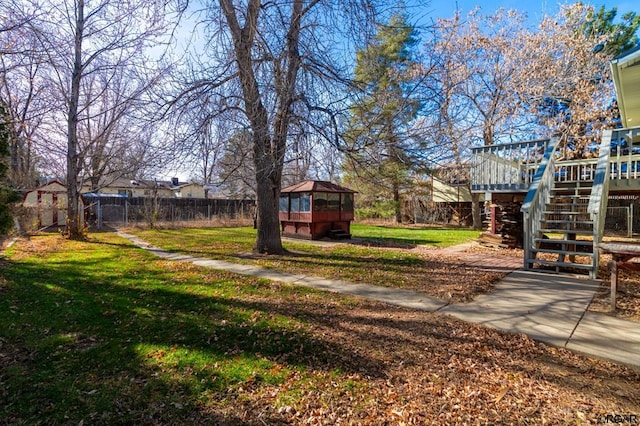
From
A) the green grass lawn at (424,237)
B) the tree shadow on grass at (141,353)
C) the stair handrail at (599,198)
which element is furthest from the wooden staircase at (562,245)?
the tree shadow on grass at (141,353)

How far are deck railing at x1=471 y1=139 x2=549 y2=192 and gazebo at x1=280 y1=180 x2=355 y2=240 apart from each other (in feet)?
16.3

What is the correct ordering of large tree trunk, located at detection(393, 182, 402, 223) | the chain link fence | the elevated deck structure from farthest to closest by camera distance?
large tree trunk, located at detection(393, 182, 402, 223), the chain link fence, the elevated deck structure

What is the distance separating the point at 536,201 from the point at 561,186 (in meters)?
2.47

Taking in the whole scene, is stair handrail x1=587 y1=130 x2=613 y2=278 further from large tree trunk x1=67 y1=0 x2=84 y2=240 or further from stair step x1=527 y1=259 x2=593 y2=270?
large tree trunk x1=67 y1=0 x2=84 y2=240

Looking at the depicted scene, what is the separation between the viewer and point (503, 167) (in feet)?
27.5

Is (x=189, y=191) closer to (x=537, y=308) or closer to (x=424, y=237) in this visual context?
(x=424, y=237)

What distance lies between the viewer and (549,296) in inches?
183

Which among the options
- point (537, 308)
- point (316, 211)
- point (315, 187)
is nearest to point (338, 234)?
point (316, 211)

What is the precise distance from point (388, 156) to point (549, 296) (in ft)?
10.5

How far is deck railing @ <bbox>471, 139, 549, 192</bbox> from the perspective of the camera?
316 inches

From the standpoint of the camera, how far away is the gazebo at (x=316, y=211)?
1154cm

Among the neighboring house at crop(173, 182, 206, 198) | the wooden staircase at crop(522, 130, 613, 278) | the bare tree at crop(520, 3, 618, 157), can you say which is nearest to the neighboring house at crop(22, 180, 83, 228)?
the wooden staircase at crop(522, 130, 613, 278)

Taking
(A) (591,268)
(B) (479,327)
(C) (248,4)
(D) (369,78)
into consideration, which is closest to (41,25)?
(C) (248,4)

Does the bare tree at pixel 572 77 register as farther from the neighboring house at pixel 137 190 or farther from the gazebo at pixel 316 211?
the neighboring house at pixel 137 190
